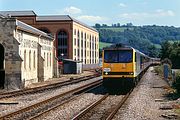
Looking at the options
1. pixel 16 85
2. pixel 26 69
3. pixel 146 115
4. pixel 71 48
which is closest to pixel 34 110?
pixel 146 115

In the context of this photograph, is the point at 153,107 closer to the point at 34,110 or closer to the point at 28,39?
the point at 34,110

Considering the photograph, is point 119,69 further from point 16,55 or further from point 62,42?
point 62,42

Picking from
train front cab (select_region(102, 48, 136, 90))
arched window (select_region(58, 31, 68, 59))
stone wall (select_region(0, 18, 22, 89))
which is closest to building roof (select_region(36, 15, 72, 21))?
arched window (select_region(58, 31, 68, 59))

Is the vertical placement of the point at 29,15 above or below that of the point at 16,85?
above

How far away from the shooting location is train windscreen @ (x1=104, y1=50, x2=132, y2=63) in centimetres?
2612

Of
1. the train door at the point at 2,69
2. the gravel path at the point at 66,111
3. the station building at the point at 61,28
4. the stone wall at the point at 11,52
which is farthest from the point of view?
the station building at the point at 61,28

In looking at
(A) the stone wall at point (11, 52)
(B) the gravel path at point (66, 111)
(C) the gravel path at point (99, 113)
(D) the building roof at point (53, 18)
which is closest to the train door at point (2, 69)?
(A) the stone wall at point (11, 52)

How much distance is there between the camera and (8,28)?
102 feet

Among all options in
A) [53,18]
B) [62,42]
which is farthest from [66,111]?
[53,18]

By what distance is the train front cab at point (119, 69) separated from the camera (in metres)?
25.9

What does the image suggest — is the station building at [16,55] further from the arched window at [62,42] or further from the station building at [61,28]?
the arched window at [62,42]

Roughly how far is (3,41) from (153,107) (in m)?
16.2

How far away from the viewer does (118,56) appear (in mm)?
26250

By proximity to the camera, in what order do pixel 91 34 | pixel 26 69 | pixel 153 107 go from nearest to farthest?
pixel 153 107
pixel 26 69
pixel 91 34
